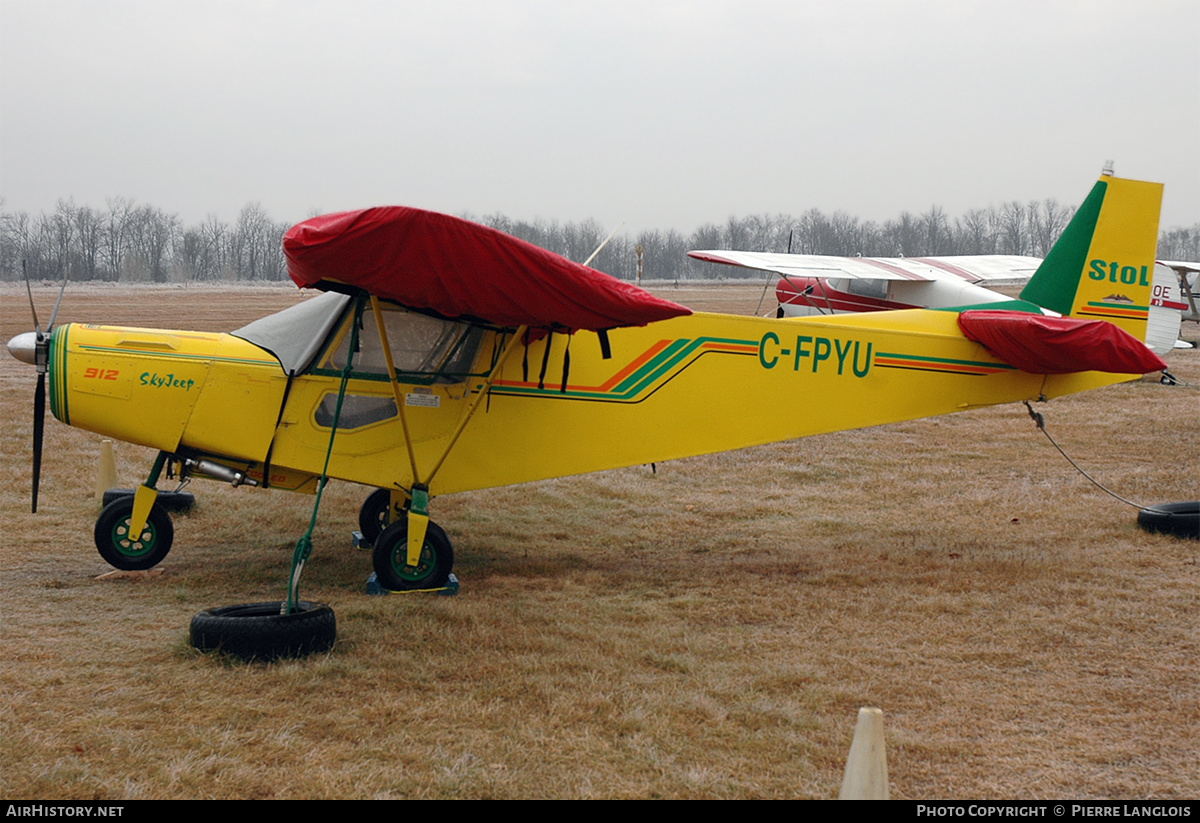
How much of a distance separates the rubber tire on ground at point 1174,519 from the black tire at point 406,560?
5.69m

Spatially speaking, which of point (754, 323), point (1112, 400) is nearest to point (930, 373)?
point (754, 323)

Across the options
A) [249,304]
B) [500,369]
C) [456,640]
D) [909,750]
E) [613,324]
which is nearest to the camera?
[909,750]

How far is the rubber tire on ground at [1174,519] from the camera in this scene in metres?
7.45

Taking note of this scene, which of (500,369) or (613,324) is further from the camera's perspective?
(500,369)

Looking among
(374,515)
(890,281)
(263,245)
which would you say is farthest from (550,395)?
(263,245)

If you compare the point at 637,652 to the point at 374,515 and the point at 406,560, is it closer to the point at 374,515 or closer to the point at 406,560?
the point at 406,560

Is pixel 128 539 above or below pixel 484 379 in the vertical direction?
below

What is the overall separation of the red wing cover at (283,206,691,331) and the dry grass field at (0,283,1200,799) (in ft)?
6.14

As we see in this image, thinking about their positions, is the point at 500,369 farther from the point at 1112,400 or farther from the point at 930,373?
the point at 1112,400

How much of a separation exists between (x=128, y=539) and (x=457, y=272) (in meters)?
3.21

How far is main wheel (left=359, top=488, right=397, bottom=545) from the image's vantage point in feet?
25.2

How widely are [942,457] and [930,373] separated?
4339mm

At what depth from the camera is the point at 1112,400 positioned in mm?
15492

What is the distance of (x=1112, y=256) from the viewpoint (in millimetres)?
7848
